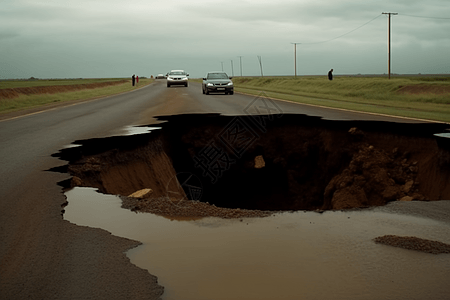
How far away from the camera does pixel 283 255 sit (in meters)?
3.79

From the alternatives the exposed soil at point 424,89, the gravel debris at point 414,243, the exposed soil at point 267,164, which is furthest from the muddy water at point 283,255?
the exposed soil at point 424,89

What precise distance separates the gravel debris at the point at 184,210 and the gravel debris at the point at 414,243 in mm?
1469

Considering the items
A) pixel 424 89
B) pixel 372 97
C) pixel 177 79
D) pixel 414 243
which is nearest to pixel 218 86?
pixel 372 97

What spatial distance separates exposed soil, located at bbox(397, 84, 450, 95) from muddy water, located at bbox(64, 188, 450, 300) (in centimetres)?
2352

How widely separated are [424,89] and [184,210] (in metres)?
25.6

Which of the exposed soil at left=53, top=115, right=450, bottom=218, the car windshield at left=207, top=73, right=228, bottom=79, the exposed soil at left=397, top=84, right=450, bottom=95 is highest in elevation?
the car windshield at left=207, top=73, right=228, bottom=79

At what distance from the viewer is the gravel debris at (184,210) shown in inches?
202

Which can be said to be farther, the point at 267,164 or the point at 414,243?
the point at 267,164

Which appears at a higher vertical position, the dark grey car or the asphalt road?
the dark grey car

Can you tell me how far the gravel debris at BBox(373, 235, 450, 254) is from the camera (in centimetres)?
398

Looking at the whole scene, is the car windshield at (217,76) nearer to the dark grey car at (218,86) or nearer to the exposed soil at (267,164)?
the dark grey car at (218,86)

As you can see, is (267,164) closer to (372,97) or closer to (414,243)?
(414,243)

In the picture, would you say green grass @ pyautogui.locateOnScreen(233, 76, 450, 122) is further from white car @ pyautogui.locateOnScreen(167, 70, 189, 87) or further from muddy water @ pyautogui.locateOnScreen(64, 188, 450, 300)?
white car @ pyautogui.locateOnScreen(167, 70, 189, 87)

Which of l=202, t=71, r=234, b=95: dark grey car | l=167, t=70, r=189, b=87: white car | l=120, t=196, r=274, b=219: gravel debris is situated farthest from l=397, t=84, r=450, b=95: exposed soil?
l=167, t=70, r=189, b=87: white car
